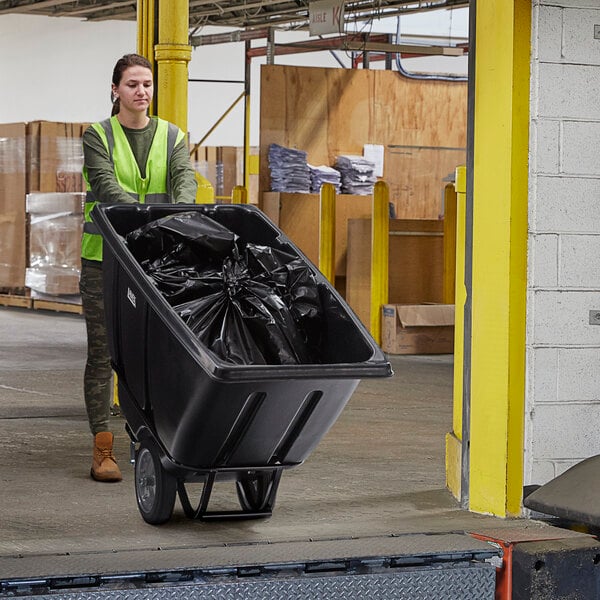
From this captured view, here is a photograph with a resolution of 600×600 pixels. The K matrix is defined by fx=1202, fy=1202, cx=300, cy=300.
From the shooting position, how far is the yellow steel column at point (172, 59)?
25.1 ft

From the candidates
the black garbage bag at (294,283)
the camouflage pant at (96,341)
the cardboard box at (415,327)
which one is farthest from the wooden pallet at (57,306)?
the black garbage bag at (294,283)

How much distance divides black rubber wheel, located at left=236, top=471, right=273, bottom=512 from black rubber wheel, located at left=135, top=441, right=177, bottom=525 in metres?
0.29

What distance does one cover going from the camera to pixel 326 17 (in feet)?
49.0

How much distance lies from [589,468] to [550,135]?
138cm

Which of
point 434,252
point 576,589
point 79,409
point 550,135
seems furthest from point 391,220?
point 576,589

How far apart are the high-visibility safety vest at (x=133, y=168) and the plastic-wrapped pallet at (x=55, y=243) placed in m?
9.65

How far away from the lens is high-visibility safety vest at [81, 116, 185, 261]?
5.57m

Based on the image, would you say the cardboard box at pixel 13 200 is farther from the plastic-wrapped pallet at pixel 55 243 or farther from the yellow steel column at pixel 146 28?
the yellow steel column at pixel 146 28

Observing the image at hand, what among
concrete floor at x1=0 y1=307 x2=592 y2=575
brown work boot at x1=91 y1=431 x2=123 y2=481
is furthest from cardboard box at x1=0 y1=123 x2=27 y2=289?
brown work boot at x1=91 y1=431 x2=123 y2=481

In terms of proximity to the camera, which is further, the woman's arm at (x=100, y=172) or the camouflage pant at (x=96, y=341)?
the camouflage pant at (x=96, y=341)

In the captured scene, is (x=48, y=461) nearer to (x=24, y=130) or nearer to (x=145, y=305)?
(x=145, y=305)

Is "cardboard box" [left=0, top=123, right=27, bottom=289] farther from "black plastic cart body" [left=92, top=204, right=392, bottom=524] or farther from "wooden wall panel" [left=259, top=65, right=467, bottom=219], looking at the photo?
"black plastic cart body" [left=92, top=204, right=392, bottom=524]

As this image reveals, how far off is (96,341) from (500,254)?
193 cm

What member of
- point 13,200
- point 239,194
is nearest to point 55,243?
point 13,200
